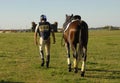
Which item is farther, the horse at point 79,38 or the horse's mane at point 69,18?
the horse's mane at point 69,18

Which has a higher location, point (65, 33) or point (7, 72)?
point (65, 33)

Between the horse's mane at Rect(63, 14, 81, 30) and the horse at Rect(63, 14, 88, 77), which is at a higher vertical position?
the horse's mane at Rect(63, 14, 81, 30)

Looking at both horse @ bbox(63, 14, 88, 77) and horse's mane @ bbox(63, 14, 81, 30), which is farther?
horse's mane @ bbox(63, 14, 81, 30)

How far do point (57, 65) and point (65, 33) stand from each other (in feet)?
8.89

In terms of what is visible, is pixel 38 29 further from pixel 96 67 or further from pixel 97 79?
pixel 97 79

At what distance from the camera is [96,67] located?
16.0 meters

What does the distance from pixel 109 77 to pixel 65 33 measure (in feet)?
8.60

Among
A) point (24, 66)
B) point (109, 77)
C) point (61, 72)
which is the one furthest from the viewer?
point (24, 66)

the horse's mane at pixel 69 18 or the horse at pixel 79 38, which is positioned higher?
the horse's mane at pixel 69 18

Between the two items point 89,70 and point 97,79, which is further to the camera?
point 89,70

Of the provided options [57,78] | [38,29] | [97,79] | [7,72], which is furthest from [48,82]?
[38,29]

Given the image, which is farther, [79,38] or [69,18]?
[69,18]

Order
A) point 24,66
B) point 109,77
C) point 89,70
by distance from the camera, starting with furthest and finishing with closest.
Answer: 1. point 24,66
2. point 89,70
3. point 109,77

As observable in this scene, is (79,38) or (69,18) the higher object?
(69,18)
